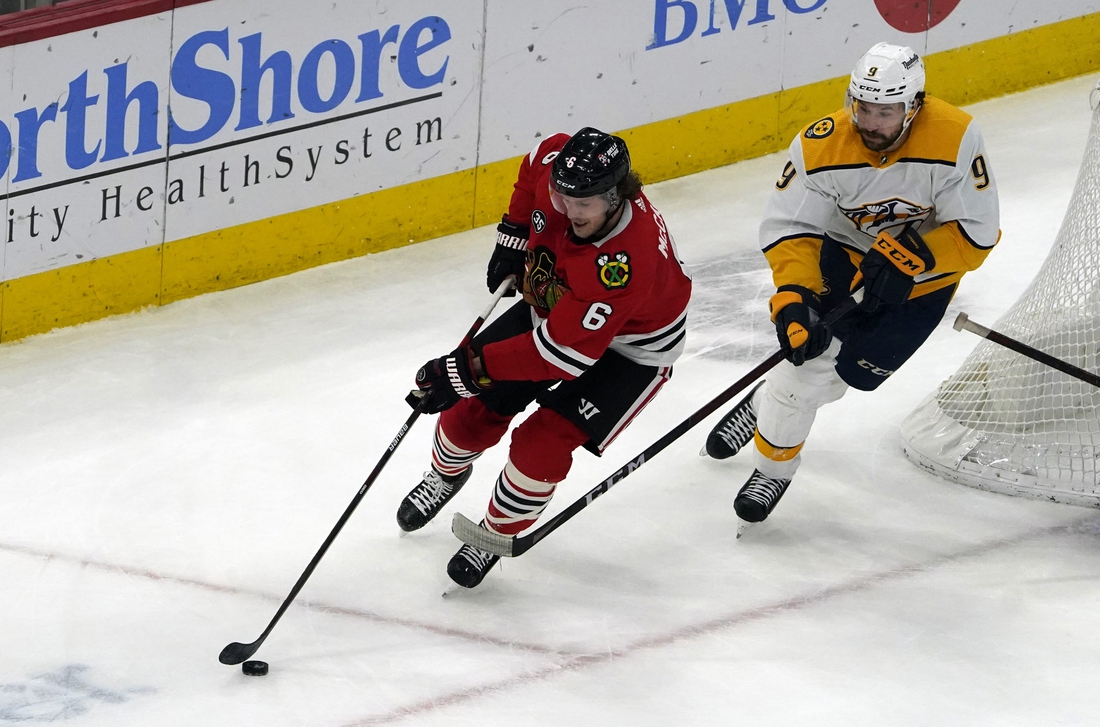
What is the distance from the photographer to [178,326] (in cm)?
490

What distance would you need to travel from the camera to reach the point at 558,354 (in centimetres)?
312

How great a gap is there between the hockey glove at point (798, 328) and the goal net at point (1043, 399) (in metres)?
0.78

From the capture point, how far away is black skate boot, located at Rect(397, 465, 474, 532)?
12.1 ft

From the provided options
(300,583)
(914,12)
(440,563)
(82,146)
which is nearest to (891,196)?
(440,563)

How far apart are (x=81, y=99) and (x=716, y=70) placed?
2625 mm

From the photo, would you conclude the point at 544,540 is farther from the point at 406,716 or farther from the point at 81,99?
the point at 81,99

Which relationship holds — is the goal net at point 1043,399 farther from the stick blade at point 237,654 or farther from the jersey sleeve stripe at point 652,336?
the stick blade at point 237,654

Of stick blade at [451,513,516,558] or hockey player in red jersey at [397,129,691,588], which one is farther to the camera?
stick blade at [451,513,516,558]

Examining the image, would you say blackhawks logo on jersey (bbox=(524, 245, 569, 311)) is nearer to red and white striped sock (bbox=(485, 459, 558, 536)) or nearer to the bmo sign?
red and white striped sock (bbox=(485, 459, 558, 536))

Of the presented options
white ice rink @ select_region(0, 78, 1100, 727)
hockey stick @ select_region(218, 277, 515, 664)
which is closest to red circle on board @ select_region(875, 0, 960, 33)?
white ice rink @ select_region(0, 78, 1100, 727)

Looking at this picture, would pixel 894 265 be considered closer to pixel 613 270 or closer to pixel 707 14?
pixel 613 270

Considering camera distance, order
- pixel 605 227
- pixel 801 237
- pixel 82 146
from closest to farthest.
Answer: pixel 605 227 → pixel 801 237 → pixel 82 146

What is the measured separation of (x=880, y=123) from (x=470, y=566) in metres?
1.36

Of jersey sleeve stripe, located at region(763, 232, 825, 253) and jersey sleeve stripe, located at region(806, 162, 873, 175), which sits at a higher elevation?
jersey sleeve stripe, located at region(806, 162, 873, 175)
